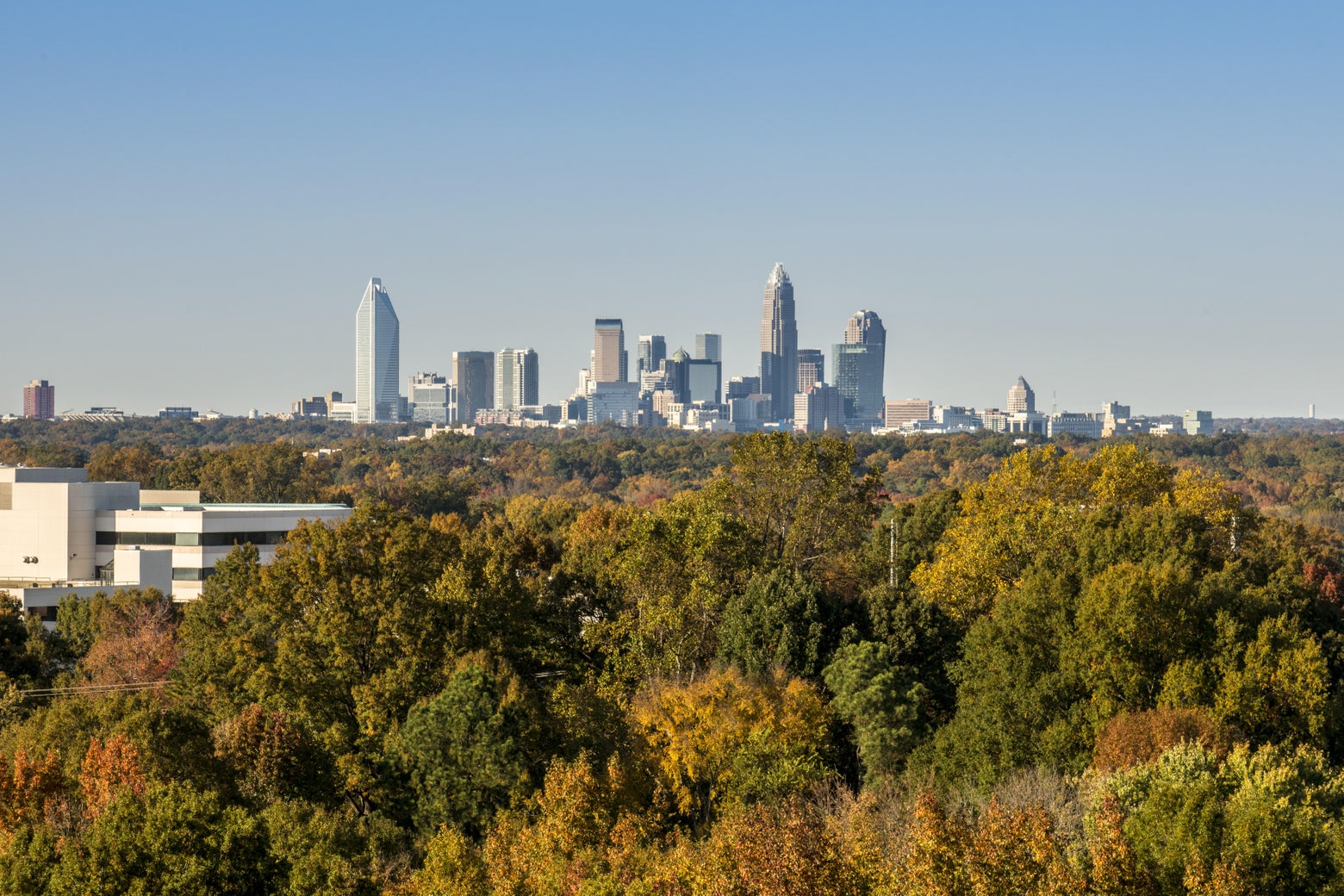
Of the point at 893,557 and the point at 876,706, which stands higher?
the point at 893,557

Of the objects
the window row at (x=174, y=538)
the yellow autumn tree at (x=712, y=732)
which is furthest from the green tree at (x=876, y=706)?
the window row at (x=174, y=538)

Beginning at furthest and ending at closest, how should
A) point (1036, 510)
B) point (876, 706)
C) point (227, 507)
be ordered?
point (227, 507)
point (1036, 510)
point (876, 706)

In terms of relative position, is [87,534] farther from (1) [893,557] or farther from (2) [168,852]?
(2) [168,852]

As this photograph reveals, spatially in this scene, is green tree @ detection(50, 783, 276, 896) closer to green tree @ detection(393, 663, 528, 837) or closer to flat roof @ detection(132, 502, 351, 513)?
green tree @ detection(393, 663, 528, 837)

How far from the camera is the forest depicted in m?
24.0

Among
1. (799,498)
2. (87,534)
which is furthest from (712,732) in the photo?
(87,534)

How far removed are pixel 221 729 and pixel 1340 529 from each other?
95.4 metres

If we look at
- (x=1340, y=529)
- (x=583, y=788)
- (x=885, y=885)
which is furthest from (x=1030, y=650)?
(x=1340, y=529)

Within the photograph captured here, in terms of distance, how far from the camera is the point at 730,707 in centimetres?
3522

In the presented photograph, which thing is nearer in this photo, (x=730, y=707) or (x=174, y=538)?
(x=730, y=707)

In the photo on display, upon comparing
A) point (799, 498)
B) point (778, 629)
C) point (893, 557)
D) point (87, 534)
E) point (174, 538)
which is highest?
point (799, 498)

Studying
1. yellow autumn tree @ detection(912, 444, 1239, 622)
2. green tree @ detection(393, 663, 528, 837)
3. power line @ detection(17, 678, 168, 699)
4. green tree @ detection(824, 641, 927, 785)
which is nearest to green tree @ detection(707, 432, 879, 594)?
yellow autumn tree @ detection(912, 444, 1239, 622)

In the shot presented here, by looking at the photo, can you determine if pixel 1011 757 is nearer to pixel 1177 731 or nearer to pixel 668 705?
pixel 1177 731

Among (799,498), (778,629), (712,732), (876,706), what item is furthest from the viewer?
(799,498)
